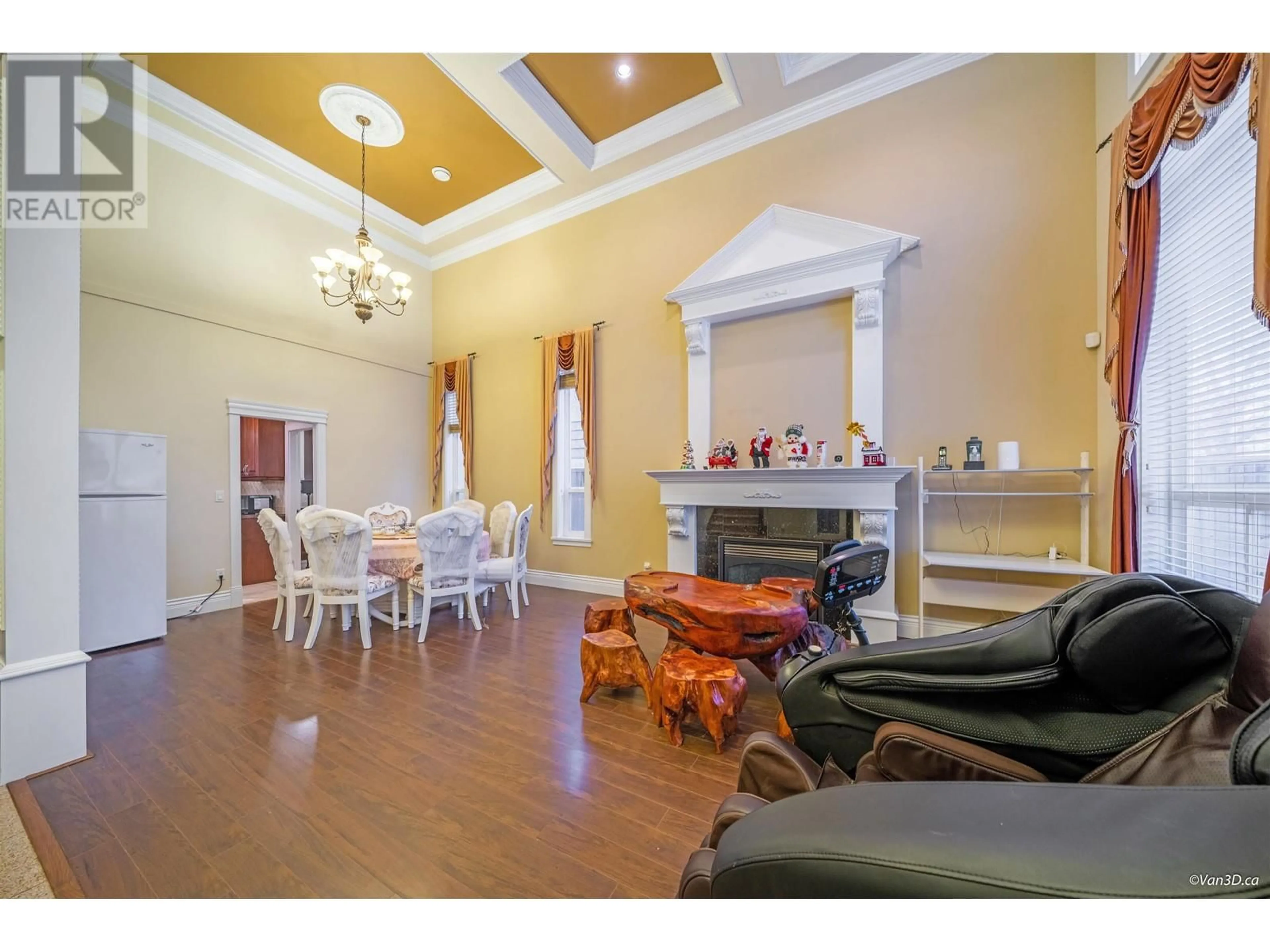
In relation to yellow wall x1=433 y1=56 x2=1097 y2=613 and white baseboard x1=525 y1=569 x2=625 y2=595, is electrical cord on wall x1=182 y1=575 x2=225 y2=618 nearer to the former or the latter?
white baseboard x1=525 y1=569 x2=625 y2=595

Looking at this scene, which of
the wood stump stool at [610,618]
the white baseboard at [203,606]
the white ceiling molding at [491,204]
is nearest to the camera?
the wood stump stool at [610,618]

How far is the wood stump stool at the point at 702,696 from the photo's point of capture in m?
1.93

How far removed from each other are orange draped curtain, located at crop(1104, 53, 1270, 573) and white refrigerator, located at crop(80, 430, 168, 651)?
636cm

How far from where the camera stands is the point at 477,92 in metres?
3.68

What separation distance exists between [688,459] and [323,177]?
5087 mm

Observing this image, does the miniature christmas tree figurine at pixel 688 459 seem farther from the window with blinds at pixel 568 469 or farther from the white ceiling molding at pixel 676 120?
the white ceiling molding at pixel 676 120

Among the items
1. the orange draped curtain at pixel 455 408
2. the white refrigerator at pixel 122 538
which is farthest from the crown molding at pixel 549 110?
the white refrigerator at pixel 122 538

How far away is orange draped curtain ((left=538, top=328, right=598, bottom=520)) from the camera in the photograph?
4.92m

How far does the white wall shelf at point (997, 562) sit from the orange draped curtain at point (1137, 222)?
1.14 feet

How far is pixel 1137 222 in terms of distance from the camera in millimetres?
2334

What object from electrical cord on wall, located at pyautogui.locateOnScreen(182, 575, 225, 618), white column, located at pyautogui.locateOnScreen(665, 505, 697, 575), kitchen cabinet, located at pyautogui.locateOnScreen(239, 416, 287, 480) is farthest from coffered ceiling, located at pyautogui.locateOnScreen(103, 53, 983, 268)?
electrical cord on wall, located at pyautogui.locateOnScreen(182, 575, 225, 618)

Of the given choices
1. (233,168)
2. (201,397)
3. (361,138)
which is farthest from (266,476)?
(361,138)

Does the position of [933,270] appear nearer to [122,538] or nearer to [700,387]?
[700,387]

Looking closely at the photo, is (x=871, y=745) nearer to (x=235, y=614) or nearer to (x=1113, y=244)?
(x=1113, y=244)
